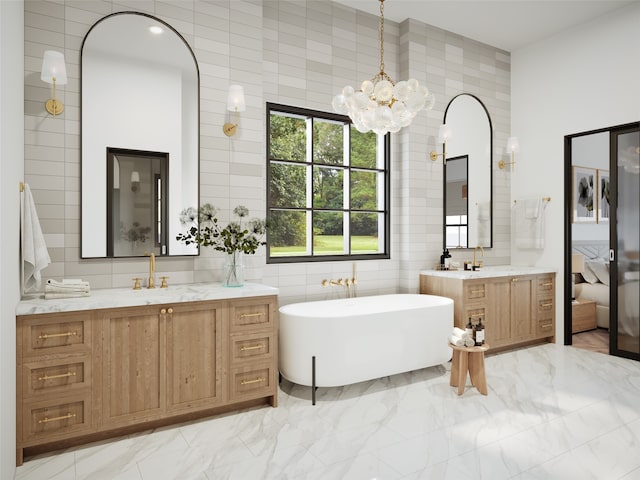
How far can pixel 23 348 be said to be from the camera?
229 centimetres

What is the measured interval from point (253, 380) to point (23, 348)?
139cm

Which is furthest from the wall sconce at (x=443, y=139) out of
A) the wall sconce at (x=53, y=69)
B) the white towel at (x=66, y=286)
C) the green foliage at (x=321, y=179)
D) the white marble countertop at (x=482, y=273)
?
the white towel at (x=66, y=286)

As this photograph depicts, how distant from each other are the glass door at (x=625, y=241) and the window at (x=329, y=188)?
2285mm

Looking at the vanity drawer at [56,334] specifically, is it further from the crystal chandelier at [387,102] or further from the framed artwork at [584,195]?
the framed artwork at [584,195]

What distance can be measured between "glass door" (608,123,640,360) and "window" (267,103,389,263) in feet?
7.50

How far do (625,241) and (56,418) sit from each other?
5.02 meters

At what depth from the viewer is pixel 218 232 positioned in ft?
11.3

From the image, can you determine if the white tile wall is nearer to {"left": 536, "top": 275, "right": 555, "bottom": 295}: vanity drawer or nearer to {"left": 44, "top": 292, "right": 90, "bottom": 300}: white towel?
{"left": 44, "top": 292, "right": 90, "bottom": 300}: white towel

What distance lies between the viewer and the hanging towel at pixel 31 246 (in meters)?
2.39

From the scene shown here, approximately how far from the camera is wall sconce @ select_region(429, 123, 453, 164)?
4.60 m

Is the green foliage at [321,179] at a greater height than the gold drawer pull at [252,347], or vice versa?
the green foliage at [321,179]

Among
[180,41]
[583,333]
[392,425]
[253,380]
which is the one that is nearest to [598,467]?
[392,425]

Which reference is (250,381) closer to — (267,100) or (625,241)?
(267,100)

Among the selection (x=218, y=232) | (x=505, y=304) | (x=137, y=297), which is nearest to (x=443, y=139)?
(x=505, y=304)
